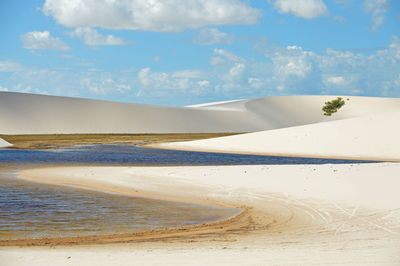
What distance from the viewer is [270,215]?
11.9 meters

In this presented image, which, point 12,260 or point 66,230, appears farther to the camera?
Answer: point 66,230

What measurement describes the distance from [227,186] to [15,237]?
853cm

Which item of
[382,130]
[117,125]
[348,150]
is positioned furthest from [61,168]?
[117,125]

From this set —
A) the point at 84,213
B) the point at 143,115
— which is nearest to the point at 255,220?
the point at 84,213

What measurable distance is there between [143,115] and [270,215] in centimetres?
11753

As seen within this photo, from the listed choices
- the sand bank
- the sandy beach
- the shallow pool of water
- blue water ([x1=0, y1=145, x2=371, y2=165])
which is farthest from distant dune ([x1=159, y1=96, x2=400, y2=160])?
the shallow pool of water

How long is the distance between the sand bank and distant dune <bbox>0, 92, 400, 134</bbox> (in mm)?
91744

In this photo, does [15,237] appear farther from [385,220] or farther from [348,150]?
[348,150]

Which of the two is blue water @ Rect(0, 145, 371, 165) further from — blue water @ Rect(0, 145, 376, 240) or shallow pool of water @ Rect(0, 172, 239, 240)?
shallow pool of water @ Rect(0, 172, 239, 240)

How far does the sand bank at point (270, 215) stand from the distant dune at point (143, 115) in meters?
91.7

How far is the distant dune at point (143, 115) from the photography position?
11187 cm

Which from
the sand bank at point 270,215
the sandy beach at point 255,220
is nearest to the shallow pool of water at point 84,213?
the sandy beach at point 255,220

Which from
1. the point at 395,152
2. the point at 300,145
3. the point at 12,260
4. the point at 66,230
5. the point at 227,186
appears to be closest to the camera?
the point at 12,260

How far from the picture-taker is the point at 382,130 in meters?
40.6
